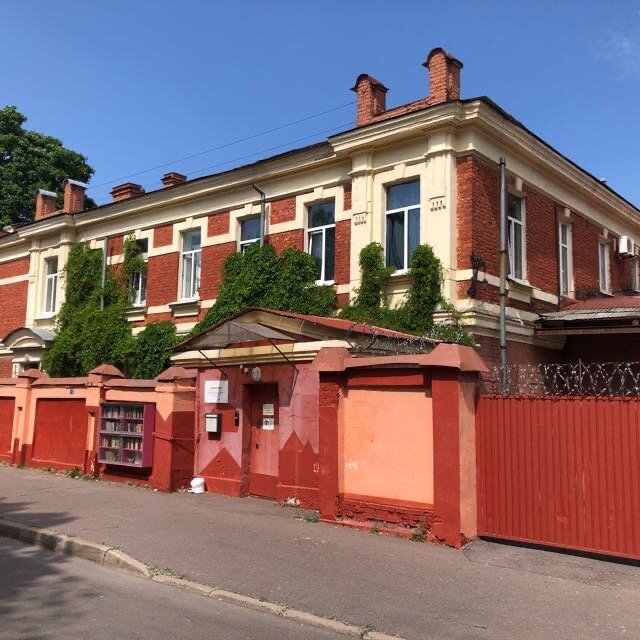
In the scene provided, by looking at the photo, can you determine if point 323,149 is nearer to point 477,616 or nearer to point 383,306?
point 383,306

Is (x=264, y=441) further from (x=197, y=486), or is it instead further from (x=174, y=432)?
(x=174, y=432)

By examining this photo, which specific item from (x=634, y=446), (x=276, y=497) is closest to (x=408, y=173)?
(x=276, y=497)

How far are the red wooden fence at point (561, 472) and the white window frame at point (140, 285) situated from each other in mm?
13102

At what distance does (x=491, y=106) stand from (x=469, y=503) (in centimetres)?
789

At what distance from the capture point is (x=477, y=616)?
5.80 metres

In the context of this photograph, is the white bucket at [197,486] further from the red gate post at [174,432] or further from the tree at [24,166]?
the tree at [24,166]

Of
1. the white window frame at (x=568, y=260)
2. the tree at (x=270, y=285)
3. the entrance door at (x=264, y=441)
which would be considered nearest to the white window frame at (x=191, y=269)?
the tree at (x=270, y=285)

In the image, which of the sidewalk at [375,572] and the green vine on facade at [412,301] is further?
the green vine on facade at [412,301]

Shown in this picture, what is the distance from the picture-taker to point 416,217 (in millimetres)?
13734

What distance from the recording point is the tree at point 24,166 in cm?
3356

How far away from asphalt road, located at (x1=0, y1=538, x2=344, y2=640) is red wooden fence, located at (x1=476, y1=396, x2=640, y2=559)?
354 centimetres

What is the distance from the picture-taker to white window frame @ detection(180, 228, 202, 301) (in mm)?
18078

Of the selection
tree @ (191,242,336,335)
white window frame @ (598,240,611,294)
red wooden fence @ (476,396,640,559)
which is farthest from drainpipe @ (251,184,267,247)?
white window frame @ (598,240,611,294)

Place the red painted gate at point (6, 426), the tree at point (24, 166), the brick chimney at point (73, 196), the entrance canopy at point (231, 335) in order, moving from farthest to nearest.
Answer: the tree at point (24, 166) → the brick chimney at point (73, 196) → the red painted gate at point (6, 426) → the entrance canopy at point (231, 335)
